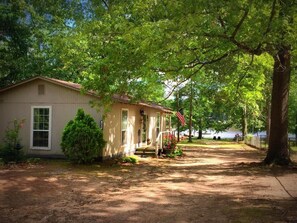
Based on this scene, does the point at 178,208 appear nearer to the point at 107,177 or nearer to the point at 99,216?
the point at 99,216

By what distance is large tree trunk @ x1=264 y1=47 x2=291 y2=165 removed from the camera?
15094mm

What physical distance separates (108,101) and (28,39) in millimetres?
12710

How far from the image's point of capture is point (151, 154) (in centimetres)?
1978

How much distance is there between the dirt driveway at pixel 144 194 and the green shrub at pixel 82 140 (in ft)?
1.85

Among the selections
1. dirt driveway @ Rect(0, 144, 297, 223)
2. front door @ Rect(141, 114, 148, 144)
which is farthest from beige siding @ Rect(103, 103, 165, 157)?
dirt driveway @ Rect(0, 144, 297, 223)

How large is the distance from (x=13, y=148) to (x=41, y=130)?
1610 millimetres

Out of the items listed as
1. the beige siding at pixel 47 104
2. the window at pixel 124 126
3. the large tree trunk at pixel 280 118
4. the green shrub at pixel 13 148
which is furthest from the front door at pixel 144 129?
the large tree trunk at pixel 280 118

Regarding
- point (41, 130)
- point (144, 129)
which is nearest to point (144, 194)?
point (41, 130)

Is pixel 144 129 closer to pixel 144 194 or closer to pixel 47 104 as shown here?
pixel 47 104

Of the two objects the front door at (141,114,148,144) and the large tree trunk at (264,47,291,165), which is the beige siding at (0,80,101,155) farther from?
the large tree trunk at (264,47,291,165)

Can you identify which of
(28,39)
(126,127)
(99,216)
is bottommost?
(99,216)

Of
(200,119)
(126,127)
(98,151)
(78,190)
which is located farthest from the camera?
(200,119)

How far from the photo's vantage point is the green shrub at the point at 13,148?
1462cm

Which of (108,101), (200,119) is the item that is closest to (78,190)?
(108,101)
